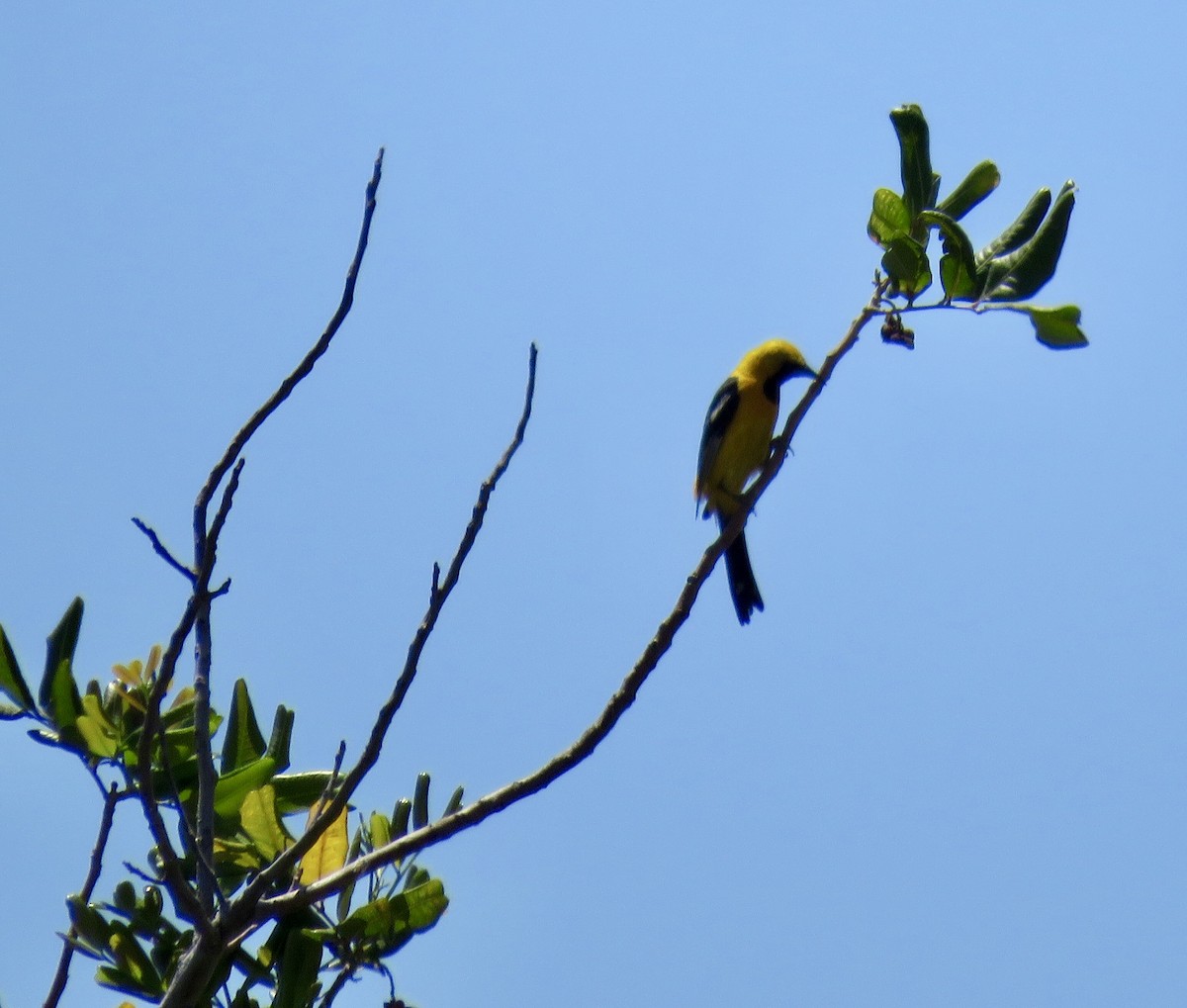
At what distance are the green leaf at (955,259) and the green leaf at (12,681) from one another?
234 cm

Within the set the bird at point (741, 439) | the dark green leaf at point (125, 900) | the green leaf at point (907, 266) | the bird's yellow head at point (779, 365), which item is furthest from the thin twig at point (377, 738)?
the bird's yellow head at point (779, 365)

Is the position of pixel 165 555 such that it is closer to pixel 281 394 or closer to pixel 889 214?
pixel 281 394

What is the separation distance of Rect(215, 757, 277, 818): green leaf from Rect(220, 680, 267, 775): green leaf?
0.18 meters

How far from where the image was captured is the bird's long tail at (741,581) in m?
6.38

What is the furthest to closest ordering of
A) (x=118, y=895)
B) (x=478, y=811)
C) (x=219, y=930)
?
(x=118, y=895) < (x=478, y=811) < (x=219, y=930)

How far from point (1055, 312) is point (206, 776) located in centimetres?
214

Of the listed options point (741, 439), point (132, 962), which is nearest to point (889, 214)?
point (132, 962)

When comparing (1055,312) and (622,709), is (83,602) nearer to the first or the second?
(622,709)

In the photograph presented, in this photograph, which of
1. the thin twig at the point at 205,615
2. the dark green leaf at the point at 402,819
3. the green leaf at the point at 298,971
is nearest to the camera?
the thin twig at the point at 205,615

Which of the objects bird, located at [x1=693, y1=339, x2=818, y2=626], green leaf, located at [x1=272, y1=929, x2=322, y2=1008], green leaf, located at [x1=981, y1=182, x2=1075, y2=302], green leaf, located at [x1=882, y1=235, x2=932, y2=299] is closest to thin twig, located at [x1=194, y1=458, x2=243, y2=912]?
green leaf, located at [x1=272, y1=929, x2=322, y2=1008]

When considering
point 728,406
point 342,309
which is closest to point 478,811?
point 342,309

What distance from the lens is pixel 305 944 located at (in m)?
2.62

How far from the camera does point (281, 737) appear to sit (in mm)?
2998

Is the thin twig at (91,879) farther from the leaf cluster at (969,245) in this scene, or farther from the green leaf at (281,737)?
the leaf cluster at (969,245)
